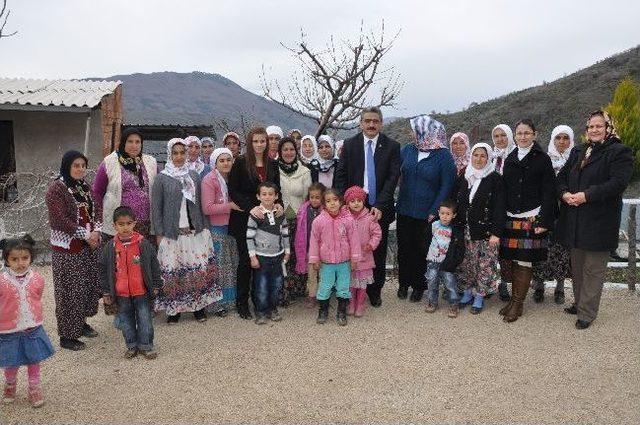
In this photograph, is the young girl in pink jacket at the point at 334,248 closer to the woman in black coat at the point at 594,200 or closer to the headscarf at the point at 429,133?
the headscarf at the point at 429,133

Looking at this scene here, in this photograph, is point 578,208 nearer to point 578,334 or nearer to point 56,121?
point 578,334

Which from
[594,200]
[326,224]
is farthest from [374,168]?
[594,200]

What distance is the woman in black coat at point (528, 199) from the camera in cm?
450

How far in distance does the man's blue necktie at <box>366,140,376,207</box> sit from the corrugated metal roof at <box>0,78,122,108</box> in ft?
17.9

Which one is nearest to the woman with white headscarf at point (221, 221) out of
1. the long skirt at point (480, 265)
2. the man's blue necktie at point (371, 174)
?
the man's blue necktie at point (371, 174)

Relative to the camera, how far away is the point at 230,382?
11.4 ft

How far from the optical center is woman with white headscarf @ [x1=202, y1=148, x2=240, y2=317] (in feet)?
15.0

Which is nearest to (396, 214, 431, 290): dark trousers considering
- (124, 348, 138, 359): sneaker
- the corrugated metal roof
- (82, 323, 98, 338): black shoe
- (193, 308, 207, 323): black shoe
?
(193, 308, 207, 323): black shoe

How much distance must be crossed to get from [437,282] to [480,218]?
2.56ft

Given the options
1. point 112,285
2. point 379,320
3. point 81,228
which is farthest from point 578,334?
point 81,228

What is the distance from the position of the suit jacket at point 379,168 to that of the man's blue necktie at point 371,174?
0.11 feet

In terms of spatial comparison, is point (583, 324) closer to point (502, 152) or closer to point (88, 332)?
point (502, 152)

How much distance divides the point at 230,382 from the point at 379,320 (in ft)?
5.72

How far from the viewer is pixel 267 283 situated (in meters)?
4.68
